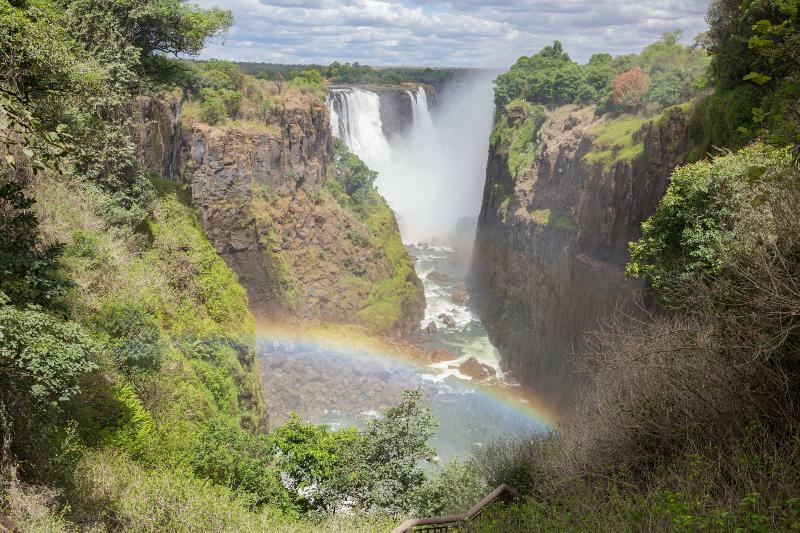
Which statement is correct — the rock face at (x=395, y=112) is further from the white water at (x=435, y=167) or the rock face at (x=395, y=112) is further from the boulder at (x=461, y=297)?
the boulder at (x=461, y=297)

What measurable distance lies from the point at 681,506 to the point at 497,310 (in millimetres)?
41322

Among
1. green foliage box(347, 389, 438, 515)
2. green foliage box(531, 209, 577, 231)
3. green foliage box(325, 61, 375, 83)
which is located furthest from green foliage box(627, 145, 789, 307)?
green foliage box(325, 61, 375, 83)

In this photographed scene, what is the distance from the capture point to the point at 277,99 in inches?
1882

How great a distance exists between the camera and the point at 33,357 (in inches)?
352

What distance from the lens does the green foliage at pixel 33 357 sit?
28.8 ft

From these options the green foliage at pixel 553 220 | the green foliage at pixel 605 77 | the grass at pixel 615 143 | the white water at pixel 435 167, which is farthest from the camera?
the white water at pixel 435 167

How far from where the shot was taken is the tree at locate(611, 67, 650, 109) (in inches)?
1724

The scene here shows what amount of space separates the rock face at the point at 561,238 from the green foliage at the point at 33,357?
68.1ft

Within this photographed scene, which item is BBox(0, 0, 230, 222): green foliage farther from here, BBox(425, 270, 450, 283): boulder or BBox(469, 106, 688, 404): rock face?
BBox(425, 270, 450, 283): boulder

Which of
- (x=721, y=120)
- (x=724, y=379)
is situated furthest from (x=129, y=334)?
(x=721, y=120)

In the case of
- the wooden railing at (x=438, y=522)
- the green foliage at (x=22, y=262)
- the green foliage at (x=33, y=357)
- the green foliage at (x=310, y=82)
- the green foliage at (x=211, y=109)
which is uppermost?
the green foliage at (x=310, y=82)

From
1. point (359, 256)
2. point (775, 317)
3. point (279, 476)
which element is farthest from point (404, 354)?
point (775, 317)

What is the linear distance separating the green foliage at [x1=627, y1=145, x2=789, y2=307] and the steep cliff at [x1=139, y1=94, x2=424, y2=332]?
91.5ft

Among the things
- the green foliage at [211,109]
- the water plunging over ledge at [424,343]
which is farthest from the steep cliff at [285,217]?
the water plunging over ledge at [424,343]
